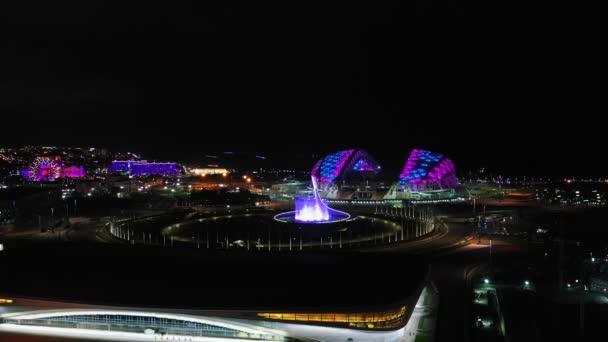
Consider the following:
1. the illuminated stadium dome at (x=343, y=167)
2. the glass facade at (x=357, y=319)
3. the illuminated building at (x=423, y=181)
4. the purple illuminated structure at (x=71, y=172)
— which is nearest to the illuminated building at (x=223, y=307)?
the glass facade at (x=357, y=319)

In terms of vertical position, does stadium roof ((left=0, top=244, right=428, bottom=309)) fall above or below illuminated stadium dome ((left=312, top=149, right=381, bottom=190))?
below

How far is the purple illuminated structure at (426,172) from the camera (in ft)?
270

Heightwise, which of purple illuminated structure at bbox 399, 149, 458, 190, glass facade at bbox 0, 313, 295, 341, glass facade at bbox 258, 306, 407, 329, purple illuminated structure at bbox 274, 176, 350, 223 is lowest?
glass facade at bbox 0, 313, 295, 341

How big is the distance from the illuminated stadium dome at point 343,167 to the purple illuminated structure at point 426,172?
31.1ft

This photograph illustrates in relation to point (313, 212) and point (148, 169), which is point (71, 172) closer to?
point (148, 169)

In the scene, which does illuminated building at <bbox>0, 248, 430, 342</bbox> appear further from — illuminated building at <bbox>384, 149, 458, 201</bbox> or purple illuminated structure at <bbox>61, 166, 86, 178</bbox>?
purple illuminated structure at <bbox>61, 166, 86, 178</bbox>

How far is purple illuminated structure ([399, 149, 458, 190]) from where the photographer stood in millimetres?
82250

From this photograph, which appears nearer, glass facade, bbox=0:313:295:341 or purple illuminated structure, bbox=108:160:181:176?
glass facade, bbox=0:313:295:341

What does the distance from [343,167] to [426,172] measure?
14.0m

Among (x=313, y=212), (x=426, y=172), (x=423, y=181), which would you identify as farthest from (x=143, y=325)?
(x=426, y=172)

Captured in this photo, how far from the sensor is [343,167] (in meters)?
89.0

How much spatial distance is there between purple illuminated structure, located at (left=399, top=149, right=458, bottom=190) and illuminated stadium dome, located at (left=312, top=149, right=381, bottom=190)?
31.1 feet

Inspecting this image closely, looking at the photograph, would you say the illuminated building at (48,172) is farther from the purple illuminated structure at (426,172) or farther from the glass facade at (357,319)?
the glass facade at (357,319)

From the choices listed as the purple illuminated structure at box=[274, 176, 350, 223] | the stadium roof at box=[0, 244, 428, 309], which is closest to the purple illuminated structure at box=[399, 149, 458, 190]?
the purple illuminated structure at box=[274, 176, 350, 223]
